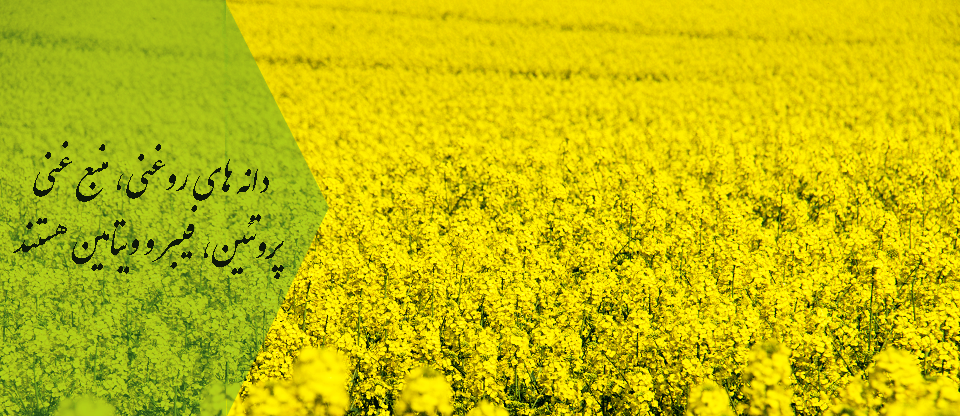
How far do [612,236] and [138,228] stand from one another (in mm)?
5090

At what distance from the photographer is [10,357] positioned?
4727 mm

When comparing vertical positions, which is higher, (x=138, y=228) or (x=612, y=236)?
(x=612, y=236)

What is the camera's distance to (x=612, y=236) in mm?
6902

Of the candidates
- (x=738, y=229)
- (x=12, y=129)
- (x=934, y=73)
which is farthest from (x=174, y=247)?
(x=934, y=73)

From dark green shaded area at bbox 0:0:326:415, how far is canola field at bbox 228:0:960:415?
50 cm

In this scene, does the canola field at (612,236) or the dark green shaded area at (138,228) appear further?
the dark green shaded area at (138,228)

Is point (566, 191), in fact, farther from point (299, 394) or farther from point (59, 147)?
point (59, 147)

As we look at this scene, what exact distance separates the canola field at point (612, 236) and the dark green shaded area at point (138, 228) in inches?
19.5

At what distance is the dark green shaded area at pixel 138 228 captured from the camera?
482 centimetres

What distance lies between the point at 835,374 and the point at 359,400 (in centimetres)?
351

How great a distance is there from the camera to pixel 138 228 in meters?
7.16

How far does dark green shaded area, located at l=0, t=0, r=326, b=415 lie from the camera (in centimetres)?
482

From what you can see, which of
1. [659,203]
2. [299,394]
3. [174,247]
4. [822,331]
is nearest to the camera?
[299,394]

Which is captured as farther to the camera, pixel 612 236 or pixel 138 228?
pixel 138 228
